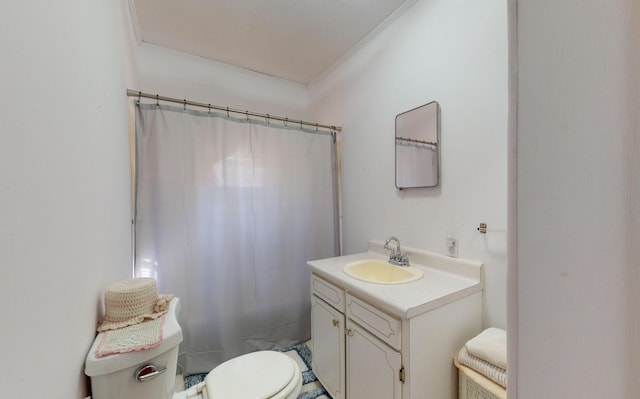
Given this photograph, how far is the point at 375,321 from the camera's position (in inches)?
Result: 43.9

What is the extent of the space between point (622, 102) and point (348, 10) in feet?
5.97

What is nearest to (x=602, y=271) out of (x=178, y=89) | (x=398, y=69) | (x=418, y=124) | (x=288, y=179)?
(x=418, y=124)

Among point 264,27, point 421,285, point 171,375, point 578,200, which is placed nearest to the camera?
point 578,200

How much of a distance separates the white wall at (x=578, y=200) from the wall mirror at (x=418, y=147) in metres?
1.21

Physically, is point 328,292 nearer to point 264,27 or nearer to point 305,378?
point 305,378

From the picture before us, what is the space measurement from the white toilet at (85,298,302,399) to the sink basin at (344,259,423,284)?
62 centimetres

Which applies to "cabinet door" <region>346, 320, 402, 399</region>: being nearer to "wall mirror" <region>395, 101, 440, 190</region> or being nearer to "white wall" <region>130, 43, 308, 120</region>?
"wall mirror" <region>395, 101, 440, 190</region>

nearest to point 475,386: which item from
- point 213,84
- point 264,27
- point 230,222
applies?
point 230,222

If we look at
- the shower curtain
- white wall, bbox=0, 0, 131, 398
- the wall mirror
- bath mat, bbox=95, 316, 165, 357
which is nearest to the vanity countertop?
the wall mirror

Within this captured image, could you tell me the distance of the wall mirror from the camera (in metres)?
1.47

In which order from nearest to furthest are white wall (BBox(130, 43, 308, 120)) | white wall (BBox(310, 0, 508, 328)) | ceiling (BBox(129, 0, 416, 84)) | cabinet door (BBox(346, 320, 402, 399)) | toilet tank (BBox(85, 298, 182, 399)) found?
toilet tank (BBox(85, 298, 182, 399)), cabinet door (BBox(346, 320, 402, 399)), white wall (BBox(310, 0, 508, 328)), ceiling (BBox(129, 0, 416, 84)), white wall (BBox(130, 43, 308, 120))

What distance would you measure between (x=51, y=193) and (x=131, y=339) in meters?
0.48

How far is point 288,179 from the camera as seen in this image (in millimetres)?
2039

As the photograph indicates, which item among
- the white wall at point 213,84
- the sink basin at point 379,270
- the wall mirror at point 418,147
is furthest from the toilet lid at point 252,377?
the white wall at point 213,84
